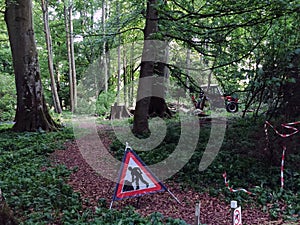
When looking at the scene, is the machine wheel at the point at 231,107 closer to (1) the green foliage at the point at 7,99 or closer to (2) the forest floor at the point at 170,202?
(2) the forest floor at the point at 170,202

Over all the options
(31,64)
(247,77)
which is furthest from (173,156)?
(31,64)

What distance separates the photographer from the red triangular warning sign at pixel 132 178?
4.30 metres

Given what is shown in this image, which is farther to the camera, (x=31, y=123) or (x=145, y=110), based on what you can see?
(x=31, y=123)

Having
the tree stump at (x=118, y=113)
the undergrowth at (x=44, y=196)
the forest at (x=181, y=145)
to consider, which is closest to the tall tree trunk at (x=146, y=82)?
the forest at (x=181, y=145)

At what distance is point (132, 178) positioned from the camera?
4.37m

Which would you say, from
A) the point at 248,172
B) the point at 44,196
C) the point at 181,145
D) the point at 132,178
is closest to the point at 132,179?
the point at 132,178

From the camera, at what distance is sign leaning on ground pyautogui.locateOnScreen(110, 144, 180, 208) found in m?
4.30

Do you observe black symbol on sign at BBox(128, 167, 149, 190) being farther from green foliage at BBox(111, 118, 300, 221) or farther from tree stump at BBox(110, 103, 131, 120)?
tree stump at BBox(110, 103, 131, 120)

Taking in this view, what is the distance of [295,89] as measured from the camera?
6062mm

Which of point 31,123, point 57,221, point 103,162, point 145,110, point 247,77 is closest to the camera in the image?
point 57,221

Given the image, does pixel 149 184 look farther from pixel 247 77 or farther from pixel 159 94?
pixel 159 94

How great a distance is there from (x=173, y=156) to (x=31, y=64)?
6037 millimetres

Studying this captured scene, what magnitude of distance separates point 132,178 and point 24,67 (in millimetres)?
6961

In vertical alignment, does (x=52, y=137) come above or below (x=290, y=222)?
below
